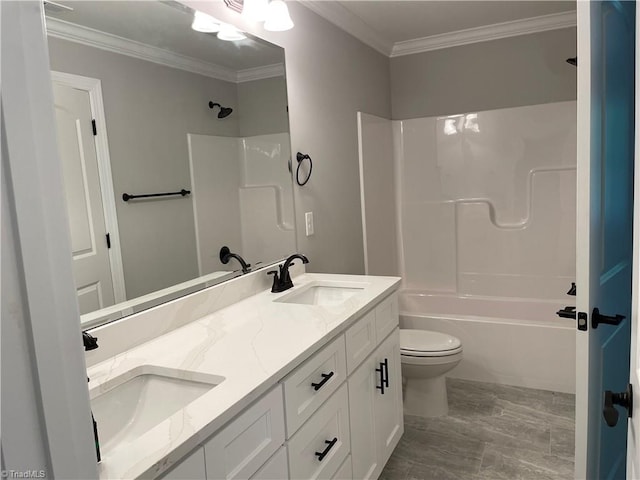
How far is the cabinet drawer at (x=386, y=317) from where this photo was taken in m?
2.07

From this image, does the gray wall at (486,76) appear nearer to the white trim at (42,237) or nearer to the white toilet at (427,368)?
the white toilet at (427,368)

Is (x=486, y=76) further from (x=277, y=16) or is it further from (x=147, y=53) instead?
(x=147, y=53)

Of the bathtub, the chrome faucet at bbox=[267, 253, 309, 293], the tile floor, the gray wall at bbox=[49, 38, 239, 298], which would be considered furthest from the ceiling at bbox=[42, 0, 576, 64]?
the tile floor

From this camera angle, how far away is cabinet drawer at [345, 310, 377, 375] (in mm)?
1777

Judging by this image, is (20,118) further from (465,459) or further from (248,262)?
(465,459)

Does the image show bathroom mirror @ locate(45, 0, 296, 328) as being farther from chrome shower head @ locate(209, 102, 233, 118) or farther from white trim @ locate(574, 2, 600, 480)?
white trim @ locate(574, 2, 600, 480)

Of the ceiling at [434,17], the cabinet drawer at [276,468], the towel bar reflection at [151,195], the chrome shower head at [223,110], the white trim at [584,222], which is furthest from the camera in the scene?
the ceiling at [434,17]

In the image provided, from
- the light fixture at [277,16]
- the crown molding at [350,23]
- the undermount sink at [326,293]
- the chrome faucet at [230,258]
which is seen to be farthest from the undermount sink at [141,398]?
the crown molding at [350,23]

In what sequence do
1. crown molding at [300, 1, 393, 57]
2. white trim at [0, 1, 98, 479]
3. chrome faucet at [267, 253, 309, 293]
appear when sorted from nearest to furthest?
white trim at [0, 1, 98, 479] → chrome faucet at [267, 253, 309, 293] → crown molding at [300, 1, 393, 57]

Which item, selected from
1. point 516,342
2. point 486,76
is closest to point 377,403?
point 516,342

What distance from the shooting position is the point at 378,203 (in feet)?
11.6

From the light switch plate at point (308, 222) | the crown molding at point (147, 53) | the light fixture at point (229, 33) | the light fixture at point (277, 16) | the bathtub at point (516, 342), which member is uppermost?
the light fixture at point (277, 16)

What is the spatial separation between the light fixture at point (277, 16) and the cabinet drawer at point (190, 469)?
5.90ft

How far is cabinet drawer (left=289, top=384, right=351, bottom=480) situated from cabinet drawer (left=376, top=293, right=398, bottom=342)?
40 centimetres
